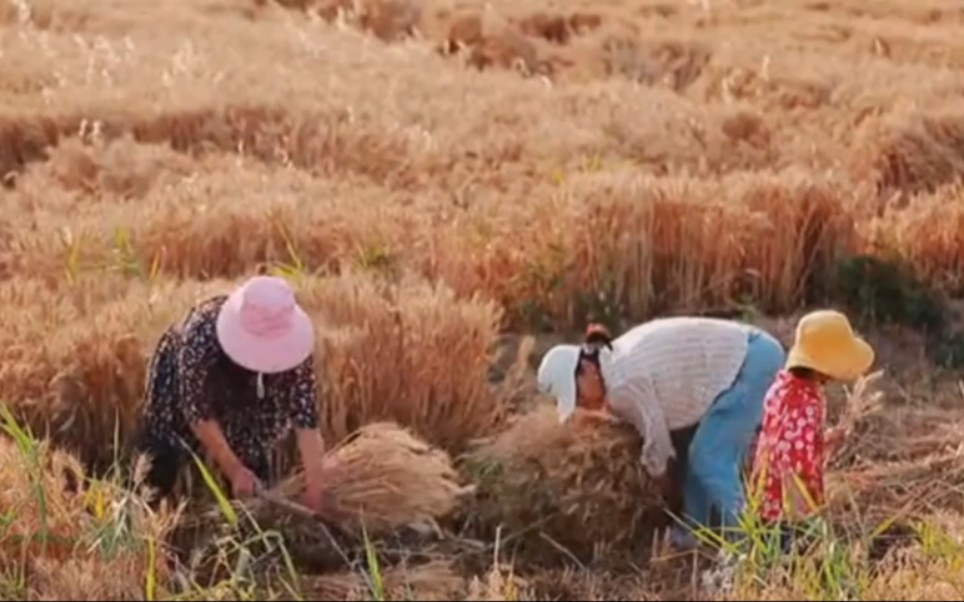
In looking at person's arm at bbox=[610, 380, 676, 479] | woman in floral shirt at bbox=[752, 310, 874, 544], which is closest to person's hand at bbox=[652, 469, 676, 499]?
person's arm at bbox=[610, 380, 676, 479]

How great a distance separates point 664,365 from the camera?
5.69 meters

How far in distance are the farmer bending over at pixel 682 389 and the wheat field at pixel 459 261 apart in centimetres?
12

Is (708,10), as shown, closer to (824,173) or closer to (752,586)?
(824,173)

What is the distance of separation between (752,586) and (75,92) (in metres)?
7.91

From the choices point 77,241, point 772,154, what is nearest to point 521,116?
point 772,154

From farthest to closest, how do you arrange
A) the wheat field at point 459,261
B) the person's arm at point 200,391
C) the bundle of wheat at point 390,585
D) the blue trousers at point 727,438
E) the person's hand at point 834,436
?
the blue trousers at point 727,438, the person's hand at point 834,436, the person's arm at point 200,391, the wheat field at point 459,261, the bundle of wheat at point 390,585

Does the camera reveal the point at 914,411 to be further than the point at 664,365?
Yes

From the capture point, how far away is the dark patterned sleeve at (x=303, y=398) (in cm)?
518

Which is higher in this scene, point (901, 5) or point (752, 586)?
point (752, 586)

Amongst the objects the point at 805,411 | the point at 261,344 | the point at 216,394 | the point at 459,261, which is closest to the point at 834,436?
the point at 805,411

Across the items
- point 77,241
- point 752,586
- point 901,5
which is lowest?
point 901,5

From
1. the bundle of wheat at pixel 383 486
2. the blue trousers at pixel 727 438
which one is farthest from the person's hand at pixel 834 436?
the bundle of wheat at pixel 383 486

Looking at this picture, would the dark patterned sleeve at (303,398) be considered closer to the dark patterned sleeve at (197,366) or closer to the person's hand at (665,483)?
the dark patterned sleeve at (197,366)

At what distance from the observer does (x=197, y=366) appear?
518 centimetres
